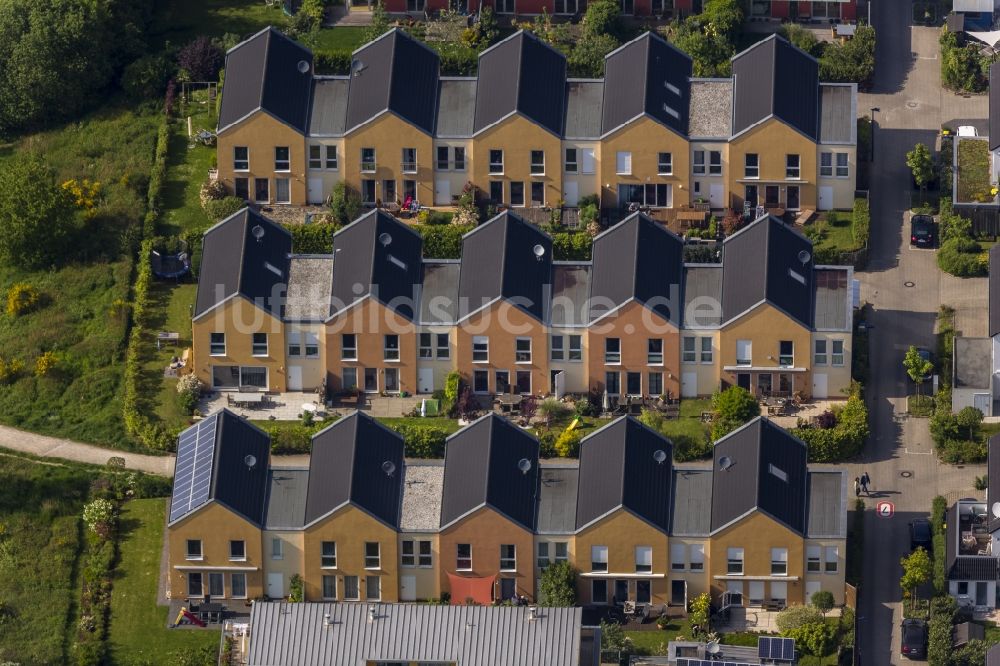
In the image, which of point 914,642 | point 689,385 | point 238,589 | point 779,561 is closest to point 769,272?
point 689,385

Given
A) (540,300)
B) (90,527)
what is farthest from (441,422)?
(90,527)

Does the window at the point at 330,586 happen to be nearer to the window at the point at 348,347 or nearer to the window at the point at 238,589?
the window at the point at 238,589

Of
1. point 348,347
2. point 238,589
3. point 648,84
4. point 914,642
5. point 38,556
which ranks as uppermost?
point 648,84

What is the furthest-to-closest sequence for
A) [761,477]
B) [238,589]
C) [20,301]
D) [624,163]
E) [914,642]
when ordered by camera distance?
1. [624,163]
2. [20,301]
3. [238,589]
4. [761,477]
5. [914,642]

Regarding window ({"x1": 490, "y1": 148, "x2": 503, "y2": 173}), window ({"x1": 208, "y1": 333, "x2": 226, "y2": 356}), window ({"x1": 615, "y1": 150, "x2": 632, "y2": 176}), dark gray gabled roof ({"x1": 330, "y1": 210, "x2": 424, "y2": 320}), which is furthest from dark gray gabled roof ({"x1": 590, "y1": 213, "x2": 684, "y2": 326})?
window ({"x1": 208, "y1": 333, "x2": 226, "y2": 356})

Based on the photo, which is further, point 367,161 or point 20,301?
point 367,161

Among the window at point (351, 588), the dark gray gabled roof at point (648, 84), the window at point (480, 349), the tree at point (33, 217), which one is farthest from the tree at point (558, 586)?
the tree at point (33, 217)

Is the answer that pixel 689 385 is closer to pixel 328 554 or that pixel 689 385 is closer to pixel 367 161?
pixel 328 554
